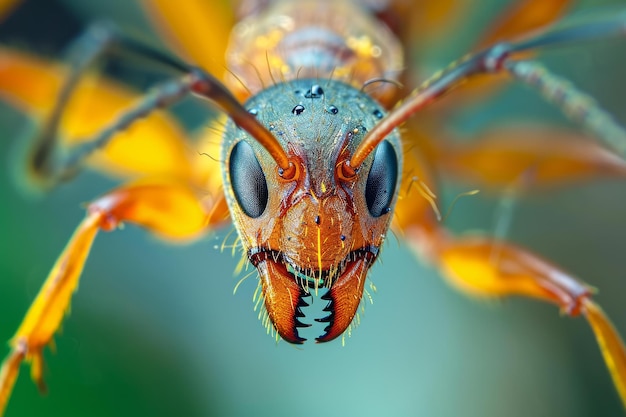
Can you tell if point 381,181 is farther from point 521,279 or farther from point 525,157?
point 525,157

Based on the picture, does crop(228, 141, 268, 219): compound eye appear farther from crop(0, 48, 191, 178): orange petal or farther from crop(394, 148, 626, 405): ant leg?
crop(0, 48, 191, 178): orange petal

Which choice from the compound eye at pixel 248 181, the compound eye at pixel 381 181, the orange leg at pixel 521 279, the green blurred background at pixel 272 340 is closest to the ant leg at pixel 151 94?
the compound eye at pixel 248 181

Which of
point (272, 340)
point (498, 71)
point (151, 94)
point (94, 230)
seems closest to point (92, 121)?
point (272, 340)

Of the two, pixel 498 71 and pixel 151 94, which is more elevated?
pixel 498 71

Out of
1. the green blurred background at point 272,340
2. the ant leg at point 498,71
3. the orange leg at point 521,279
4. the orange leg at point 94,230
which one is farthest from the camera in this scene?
the green blurred background at point 272,340

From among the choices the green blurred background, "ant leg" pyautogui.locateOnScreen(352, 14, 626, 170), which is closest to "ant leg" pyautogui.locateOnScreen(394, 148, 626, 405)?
the green blurred background

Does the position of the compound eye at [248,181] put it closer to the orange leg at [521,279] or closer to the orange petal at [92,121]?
the orange leg at [521,279]
